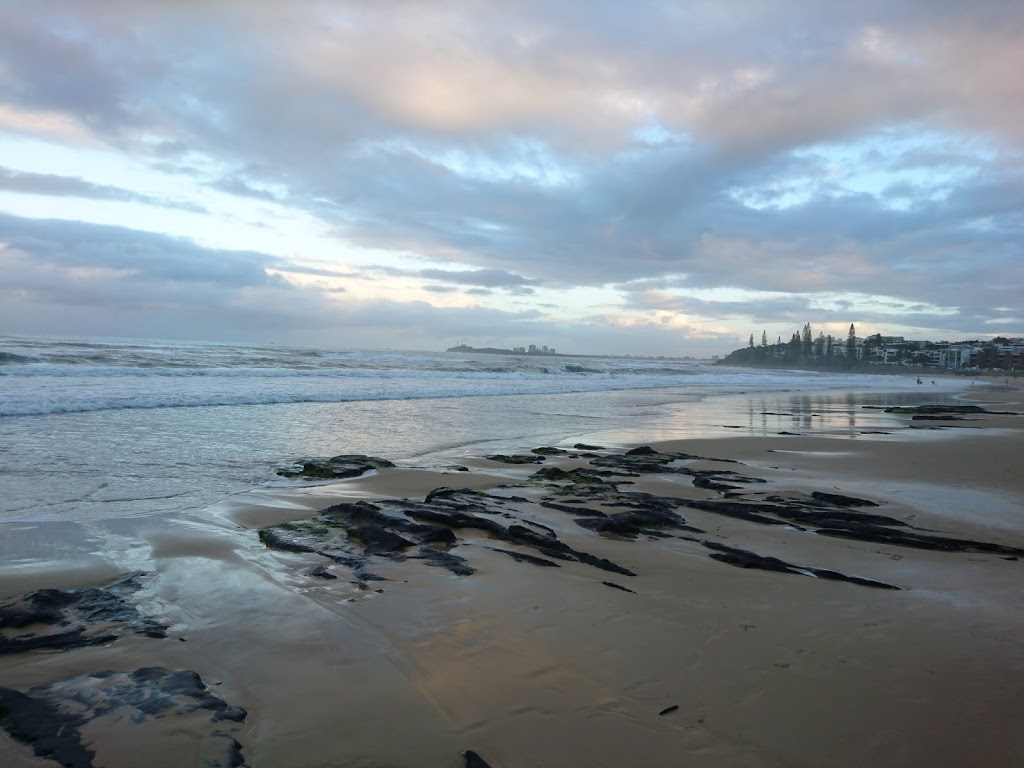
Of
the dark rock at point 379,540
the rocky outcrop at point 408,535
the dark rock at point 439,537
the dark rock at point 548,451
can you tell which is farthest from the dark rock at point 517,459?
the dark rock at point 379,540

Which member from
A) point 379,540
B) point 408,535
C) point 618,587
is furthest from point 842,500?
point 379,540

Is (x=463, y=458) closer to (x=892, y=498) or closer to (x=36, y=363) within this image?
(x=892, y=498)

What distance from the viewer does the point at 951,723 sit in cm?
262

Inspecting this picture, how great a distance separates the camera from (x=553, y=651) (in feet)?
10.7

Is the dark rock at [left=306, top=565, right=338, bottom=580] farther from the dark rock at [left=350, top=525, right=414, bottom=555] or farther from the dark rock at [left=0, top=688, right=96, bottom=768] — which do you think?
the dark rock at [left=0, top=688, right=96, bottom=768]

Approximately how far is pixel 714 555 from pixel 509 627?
2211 mm

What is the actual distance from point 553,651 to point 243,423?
451 inches

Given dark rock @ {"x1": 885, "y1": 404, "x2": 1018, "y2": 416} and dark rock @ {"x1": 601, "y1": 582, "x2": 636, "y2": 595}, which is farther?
dark rock @ {"x1": 885, "y1": 404, "x2": 1018, "y2": 416}

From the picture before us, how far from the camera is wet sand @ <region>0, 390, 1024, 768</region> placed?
8.05ft

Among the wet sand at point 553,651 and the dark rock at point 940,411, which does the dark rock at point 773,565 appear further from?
the dark rock at point 940,411

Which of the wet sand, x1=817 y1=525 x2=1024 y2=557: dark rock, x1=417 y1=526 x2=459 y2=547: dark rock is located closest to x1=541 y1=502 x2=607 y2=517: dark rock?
the wet sand

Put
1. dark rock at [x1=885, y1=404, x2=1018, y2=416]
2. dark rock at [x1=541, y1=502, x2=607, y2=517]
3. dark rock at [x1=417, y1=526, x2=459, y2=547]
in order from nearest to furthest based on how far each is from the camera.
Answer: dark rock at [x1=417, y1=526, x2=459, y2=547] → dark rock at [x1=541, y1=502, x2=607, y2=517] → dark rock at [x1=885, y1=404, x2=1018, y2=416]

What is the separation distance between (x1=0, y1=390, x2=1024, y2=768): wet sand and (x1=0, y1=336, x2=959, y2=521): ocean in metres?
1.84

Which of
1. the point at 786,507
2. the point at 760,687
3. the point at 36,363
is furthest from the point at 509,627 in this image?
the point at 36,363
